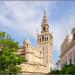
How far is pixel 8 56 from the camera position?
32.1 meters

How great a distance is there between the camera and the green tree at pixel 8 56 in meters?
31.7

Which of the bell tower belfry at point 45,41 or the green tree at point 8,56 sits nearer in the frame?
the green tree at point 8,56

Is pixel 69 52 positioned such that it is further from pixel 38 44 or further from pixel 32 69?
pixel 38 44

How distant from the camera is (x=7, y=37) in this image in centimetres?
3569

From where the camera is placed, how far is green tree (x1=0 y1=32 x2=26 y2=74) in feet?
104

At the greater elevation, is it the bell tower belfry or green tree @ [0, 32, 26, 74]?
the bell tower belfry

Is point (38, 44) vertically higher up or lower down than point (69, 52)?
higher up

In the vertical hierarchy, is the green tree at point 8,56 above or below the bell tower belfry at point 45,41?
below

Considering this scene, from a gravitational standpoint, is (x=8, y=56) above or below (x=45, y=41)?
below

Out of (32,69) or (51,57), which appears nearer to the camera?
(32,69)

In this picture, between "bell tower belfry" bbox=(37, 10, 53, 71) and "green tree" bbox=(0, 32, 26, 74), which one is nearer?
"green tree" bbox=(0, 32, 26, 74)

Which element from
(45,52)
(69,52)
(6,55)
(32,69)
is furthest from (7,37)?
(45,52)

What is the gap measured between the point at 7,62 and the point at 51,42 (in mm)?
92734

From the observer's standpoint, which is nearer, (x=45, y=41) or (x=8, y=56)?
(x=8, y=56)
